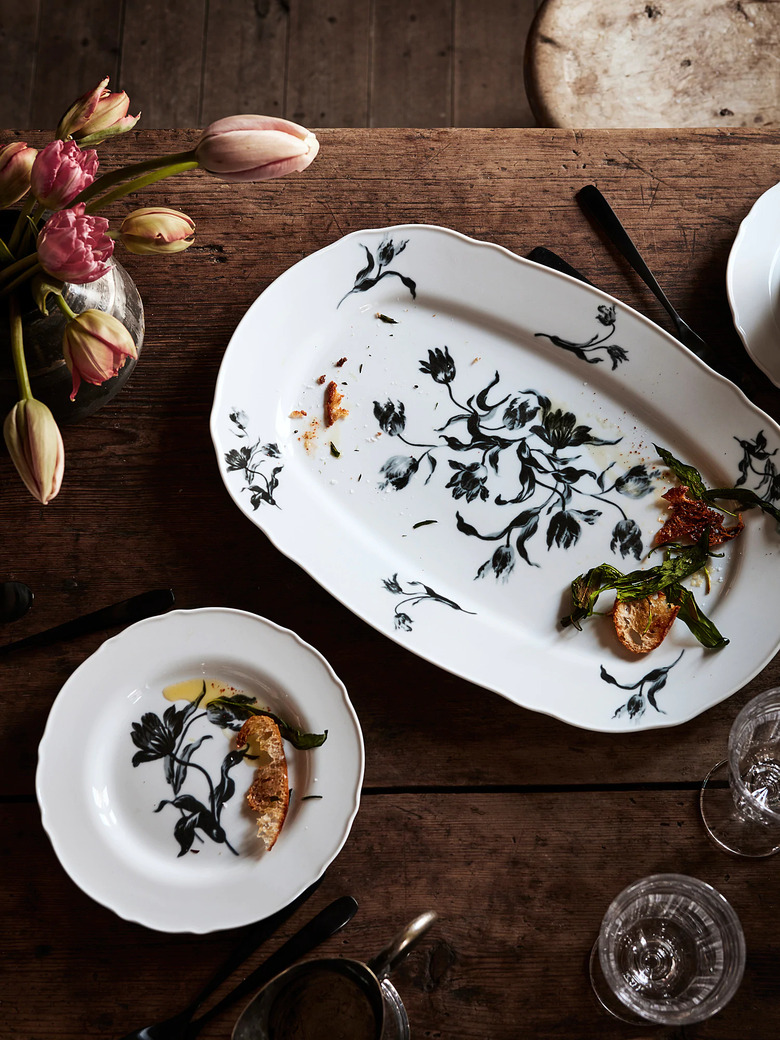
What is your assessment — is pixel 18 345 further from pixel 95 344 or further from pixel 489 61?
pixel 489 61

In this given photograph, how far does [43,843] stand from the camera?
755 mm

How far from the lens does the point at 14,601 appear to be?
0.78 meters

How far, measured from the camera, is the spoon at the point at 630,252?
2.78 feet

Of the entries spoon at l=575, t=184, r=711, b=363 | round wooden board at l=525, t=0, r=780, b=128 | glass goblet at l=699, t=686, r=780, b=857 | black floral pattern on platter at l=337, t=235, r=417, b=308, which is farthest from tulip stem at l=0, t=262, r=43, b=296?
round wooden board at l=525, t=0, r=780, b=128

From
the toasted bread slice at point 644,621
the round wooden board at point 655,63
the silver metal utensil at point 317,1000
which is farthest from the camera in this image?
the round wooden board at point 655,63

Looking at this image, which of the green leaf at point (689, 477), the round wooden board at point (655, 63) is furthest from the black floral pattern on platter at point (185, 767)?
the round wooden board at point (655, 63)

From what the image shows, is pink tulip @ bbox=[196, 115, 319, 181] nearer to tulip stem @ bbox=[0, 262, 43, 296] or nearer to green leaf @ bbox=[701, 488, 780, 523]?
tulip stem @ bbox=[0, 262, 43, 296]

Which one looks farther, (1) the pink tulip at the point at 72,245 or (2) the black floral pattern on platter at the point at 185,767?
(2) the black floral pattern on platter at the point at 185,767

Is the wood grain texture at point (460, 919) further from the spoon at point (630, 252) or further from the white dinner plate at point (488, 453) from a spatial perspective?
the spoon at point (630, 252)

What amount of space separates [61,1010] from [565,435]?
713mm

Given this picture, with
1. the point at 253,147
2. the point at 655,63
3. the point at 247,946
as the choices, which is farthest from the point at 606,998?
the point at 655,63

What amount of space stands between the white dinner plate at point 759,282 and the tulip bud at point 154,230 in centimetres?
55

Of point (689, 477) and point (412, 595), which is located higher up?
point (689, 477)

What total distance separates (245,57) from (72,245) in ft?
4.46
